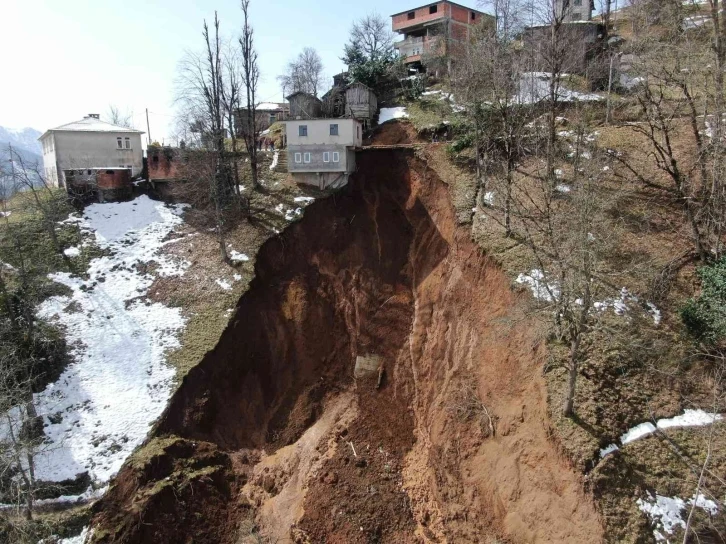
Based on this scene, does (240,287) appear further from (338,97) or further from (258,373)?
(338,97)

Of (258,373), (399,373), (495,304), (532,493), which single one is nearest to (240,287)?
(258,373)

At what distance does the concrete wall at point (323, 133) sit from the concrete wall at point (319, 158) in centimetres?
35

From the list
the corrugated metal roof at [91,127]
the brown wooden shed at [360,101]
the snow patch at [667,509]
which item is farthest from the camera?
the brown wooden shed at [360,101]

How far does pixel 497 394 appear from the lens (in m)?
17.7

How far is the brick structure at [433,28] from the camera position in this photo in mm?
44900

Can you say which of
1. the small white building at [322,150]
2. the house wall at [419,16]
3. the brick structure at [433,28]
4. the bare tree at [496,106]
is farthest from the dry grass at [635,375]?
the house wall at [419,16]

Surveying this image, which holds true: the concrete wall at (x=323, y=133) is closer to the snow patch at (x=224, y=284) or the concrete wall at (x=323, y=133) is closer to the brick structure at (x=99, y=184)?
the snow patch at (x=224, y=284)

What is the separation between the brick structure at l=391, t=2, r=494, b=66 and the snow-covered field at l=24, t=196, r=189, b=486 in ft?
100

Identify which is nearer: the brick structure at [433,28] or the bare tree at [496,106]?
the bare tree at [496,106]

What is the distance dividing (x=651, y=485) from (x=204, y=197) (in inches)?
1149

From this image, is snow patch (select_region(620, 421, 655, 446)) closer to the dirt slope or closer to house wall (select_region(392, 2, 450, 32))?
the dirt slope

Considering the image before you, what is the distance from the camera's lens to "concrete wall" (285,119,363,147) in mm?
31047

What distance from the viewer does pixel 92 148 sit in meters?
34.3

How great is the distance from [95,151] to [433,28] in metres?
33.6
